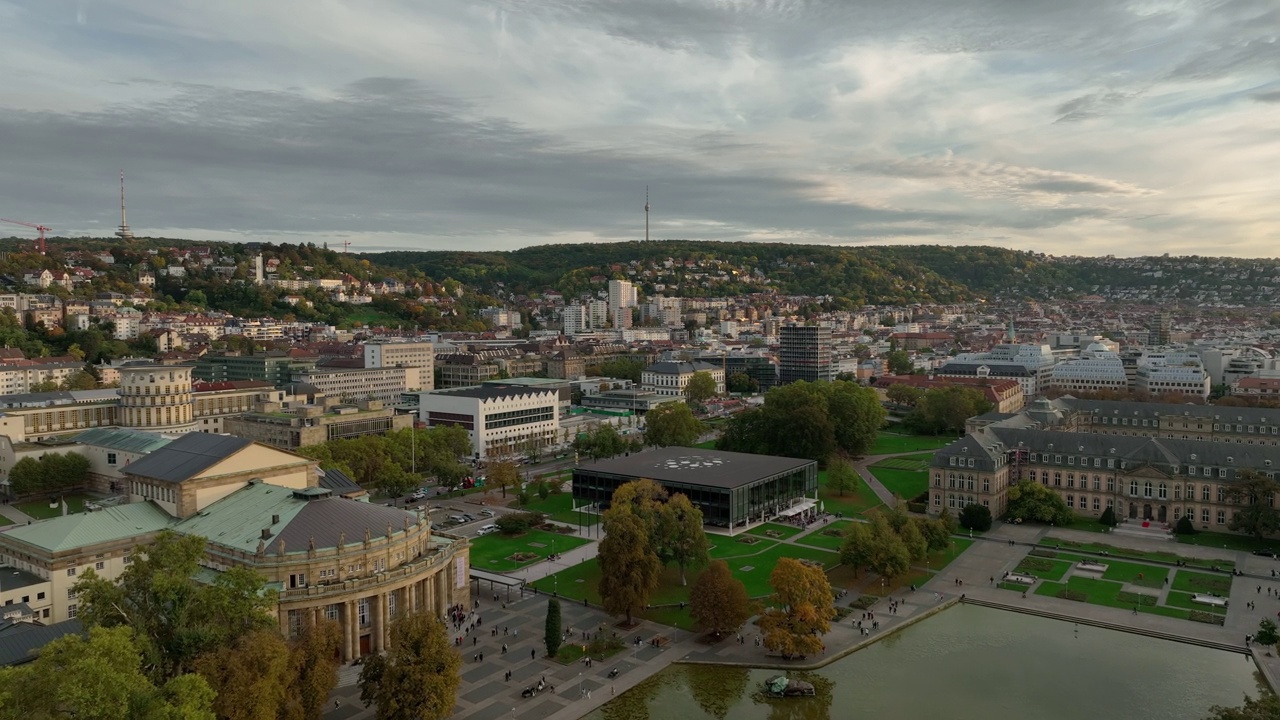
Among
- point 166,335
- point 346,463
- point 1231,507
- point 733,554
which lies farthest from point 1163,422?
point 166,335

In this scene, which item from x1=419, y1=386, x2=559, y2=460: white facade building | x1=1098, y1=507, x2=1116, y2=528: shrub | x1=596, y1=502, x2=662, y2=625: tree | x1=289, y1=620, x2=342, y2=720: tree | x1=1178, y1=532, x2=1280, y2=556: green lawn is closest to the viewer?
x1=289, y1=620, x2=342, y2=720: tree

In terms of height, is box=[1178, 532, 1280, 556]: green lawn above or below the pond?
above

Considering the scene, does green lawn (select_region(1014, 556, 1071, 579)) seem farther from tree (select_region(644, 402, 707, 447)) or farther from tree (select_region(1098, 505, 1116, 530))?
tree (select_region(644, 402, 707, 447))

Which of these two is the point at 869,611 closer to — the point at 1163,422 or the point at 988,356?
the point at 1163,422

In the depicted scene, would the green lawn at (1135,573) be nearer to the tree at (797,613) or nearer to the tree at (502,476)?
the tree at (797,613)

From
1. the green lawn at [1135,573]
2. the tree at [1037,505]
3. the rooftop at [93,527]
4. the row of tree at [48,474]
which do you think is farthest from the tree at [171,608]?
the tree at [1037,505]

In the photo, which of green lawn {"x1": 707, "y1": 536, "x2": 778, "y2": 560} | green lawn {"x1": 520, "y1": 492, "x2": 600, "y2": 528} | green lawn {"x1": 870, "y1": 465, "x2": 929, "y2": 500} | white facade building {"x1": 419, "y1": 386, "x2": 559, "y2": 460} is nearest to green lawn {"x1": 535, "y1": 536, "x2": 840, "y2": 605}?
green lawn {"x1": 707, "y1": 536, "x2": 778, "y2": 560}

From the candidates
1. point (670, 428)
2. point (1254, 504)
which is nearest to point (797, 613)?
point (1254, 504)
